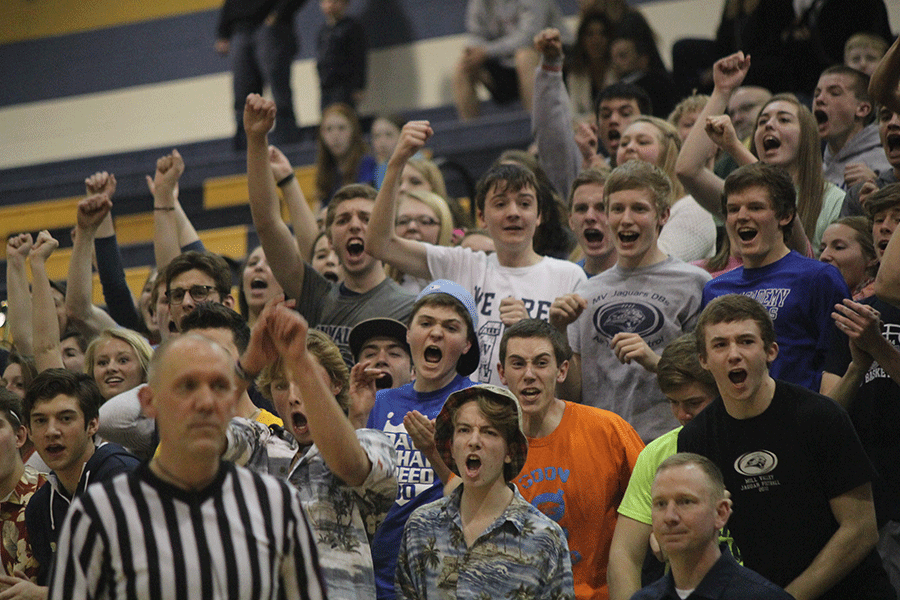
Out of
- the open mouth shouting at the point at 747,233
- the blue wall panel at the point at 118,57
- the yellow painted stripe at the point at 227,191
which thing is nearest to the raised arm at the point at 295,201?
the open mouth shouting at the point at 747,233

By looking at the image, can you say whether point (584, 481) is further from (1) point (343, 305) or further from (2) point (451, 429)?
(1) point (343, 305)

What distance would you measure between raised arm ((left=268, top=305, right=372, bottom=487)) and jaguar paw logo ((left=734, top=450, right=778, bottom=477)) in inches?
44.7

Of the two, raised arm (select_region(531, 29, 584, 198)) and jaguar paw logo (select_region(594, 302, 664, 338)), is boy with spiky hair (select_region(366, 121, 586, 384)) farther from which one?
raised arm (select_region(531, 29, 584, 198))

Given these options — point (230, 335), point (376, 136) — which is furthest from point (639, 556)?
point (376, 136)

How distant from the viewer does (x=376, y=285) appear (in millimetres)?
4988

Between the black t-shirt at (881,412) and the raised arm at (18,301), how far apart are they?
3.54 meters

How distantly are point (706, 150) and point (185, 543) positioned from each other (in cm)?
300

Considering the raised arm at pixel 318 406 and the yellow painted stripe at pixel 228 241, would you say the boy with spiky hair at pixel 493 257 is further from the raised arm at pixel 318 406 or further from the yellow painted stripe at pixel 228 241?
the yellow painted stripe at pixel 228 241

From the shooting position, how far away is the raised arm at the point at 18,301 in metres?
5.43

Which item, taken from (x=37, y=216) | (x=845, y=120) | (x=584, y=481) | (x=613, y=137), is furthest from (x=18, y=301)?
(x=37, y=216)

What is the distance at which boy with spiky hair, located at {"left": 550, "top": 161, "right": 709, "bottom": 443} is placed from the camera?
4336 millimetres

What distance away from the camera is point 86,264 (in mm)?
5359

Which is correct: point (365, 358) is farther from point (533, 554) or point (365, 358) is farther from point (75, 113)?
point (75, 113)

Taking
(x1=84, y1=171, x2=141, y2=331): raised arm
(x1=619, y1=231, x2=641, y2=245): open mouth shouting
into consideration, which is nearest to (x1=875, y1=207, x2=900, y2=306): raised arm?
(x1=619, y1=231, x2=641, y2=245): open mouth shouting
